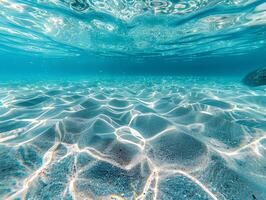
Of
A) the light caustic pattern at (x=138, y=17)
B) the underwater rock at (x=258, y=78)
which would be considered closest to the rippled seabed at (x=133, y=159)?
the underwater rock at (x=258, y=78)

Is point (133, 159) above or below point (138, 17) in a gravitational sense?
below

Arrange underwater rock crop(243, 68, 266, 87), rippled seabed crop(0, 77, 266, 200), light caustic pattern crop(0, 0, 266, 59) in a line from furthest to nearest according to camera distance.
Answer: underwater rock crop(243, 68, 266, 87) → light caustic pattern crop(0, 0, 266, 59) → rippled seabed crop(0, 77, 266, 200)

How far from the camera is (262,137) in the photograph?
3291 mm

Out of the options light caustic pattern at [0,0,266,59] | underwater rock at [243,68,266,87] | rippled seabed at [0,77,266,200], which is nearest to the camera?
rippled seabed at [0,77,266,200]

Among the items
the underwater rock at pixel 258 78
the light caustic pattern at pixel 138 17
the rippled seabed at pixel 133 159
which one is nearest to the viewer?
the rippled seabed at pixel 133 159

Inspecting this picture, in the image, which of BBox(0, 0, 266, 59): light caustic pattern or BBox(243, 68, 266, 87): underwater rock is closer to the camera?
BBox(0, 0, 266, 59): light caustic pattern

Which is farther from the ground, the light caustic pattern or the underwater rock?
the light caustic pattern

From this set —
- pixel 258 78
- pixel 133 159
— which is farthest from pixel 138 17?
pixel 133 159

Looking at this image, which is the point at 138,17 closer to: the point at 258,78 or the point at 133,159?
the point at 258,78

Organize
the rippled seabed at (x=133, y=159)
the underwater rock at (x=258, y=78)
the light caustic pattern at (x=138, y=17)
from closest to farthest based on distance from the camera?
the rippled seabed at (x=133, y=159) → the light caustic pattern at (x=138, y=17) → the underwater rock at (x=258, y=78)

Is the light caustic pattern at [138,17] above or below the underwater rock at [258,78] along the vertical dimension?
above

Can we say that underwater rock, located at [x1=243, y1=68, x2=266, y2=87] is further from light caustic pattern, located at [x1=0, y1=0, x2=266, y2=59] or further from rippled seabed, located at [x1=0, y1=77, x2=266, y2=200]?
rippled seabed, located at [x1=0, y1=77, x2=266, y2=200]

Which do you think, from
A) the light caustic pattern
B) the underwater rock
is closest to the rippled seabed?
the underwater rock

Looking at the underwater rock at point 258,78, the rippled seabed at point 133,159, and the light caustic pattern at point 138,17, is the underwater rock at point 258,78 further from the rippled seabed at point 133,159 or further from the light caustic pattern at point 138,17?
the rippled seabed at point 133,159
